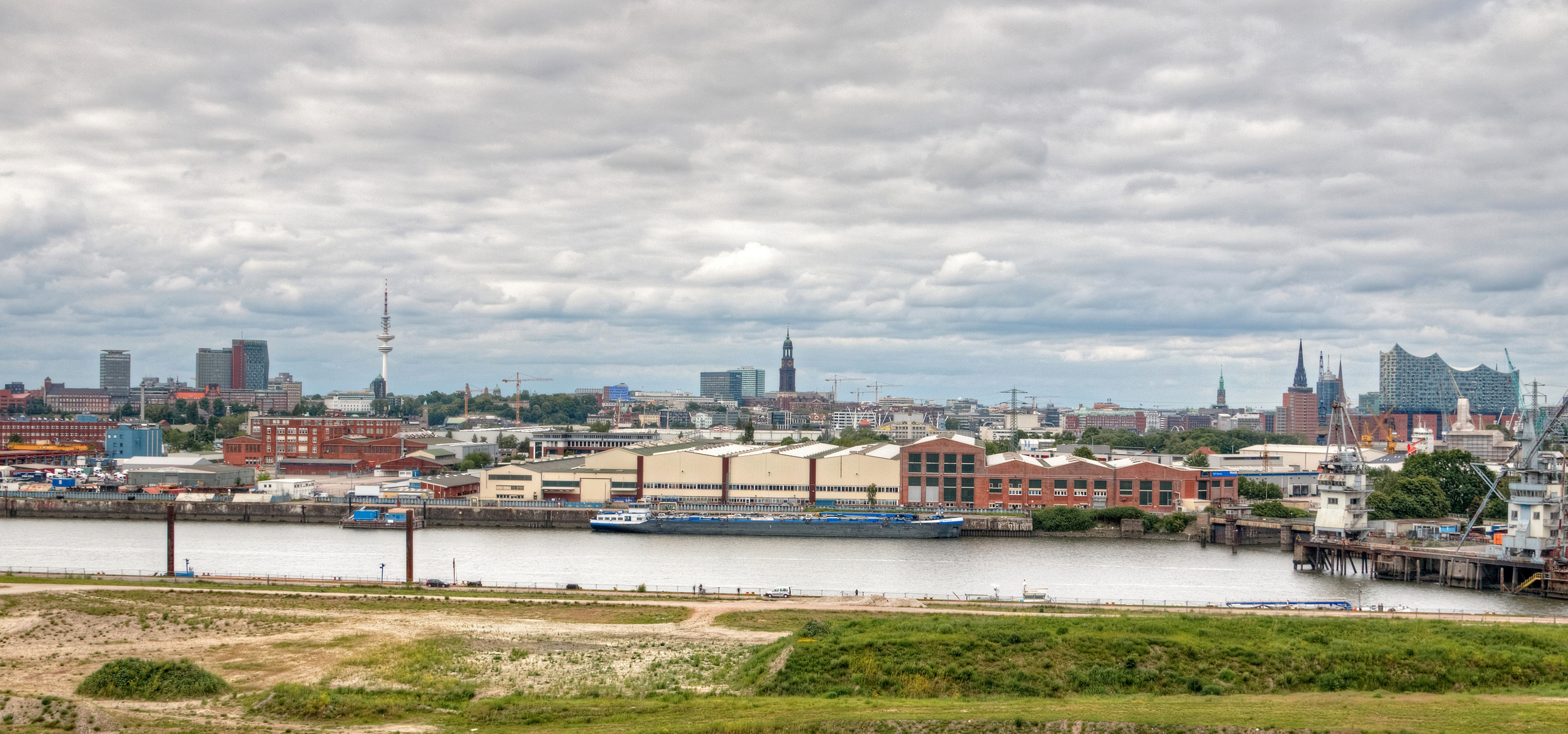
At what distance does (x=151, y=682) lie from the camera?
75.8 feet

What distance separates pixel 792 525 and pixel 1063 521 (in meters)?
14.2

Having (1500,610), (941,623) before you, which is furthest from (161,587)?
(1500,610)

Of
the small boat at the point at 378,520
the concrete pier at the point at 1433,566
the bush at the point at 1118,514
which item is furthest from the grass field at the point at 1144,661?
the small boat at the point at 378,520

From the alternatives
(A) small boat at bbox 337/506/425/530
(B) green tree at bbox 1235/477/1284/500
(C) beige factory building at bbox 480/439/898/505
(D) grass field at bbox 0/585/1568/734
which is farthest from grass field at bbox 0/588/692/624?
(B) green tree at bbox 1235/477/1284/500

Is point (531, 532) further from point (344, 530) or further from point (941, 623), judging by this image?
point (941, 623)

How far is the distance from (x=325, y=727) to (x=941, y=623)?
1289 centimetres

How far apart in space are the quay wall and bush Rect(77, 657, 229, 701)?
4698cm

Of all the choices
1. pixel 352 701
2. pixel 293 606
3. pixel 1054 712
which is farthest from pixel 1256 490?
pixel 352 701

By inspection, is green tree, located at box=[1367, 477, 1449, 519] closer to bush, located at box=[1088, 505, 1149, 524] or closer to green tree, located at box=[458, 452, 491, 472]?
bush, located at box=[1088, 505, 1149, 524]

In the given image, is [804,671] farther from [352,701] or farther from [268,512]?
[268,512]

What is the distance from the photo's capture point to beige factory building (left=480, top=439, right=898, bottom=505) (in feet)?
250

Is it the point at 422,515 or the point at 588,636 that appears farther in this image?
the point at 422,515

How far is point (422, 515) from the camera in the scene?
71.7m

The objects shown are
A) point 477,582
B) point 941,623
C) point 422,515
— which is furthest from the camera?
point 422,515
